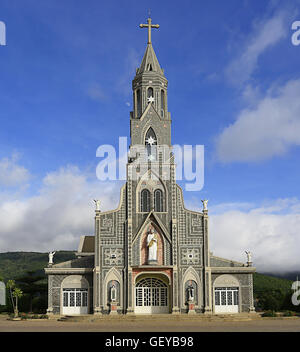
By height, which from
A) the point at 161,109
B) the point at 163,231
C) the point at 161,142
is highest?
the point at 161,109

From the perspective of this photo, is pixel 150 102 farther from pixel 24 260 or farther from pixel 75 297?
pixel 24 260

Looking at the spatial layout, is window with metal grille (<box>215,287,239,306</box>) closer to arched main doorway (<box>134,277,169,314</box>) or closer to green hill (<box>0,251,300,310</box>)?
arched main doorway (<box>134,277,169,314</box>)

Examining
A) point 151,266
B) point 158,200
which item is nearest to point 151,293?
point 151,266

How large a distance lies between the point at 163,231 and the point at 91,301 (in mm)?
8828

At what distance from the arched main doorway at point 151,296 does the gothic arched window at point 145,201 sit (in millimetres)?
6135

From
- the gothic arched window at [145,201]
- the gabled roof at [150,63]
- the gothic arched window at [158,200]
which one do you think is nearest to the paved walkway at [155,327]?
the gothic arched window at [145,201]

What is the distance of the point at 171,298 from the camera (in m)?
42.4

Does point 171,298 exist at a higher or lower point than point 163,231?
lower

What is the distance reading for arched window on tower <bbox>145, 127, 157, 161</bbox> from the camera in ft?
151

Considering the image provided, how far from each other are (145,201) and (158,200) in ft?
3.93

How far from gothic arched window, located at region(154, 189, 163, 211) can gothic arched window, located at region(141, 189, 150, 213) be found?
65 cm
